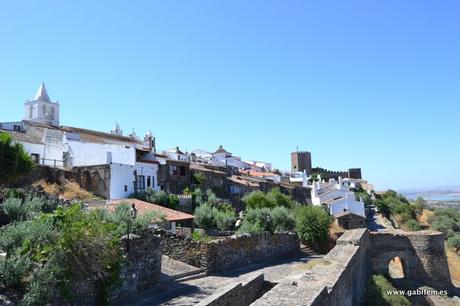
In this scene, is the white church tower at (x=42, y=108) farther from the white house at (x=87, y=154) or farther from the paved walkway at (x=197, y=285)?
the paved walkway at (x=197, y=285)

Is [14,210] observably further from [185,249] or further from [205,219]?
[205,219]

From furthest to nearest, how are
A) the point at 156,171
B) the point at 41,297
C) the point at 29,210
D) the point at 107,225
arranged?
the point at 156,171 → the point at 29,210 → the point at 107,225 → the point at 41,297

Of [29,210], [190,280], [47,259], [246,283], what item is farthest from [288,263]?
[47,259]

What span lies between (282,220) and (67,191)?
1343 cm

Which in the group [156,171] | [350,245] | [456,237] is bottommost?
[456,237]

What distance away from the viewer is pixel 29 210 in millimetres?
12062

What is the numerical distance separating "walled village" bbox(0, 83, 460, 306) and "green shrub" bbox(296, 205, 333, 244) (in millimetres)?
66

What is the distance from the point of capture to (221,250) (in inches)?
661

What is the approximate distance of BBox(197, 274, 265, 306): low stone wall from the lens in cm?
902

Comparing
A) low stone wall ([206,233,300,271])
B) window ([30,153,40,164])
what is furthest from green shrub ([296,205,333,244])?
window ([30,153,40,164])

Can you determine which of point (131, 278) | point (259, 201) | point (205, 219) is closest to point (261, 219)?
point (205, 219)

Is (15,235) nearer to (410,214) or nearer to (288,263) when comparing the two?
(288,263)

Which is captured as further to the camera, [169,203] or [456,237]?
[456,237]

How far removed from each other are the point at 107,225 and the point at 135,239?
6.22 ft
